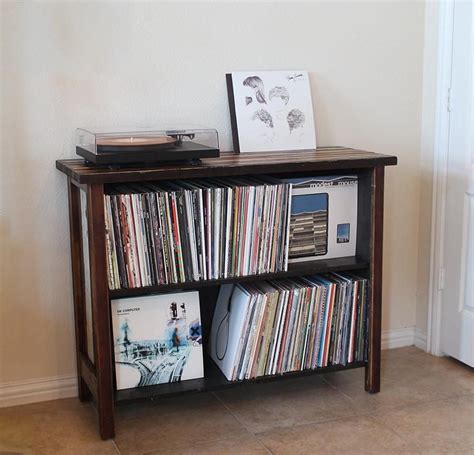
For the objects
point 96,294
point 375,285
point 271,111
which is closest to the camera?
point 96,294

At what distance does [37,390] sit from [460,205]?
163cm

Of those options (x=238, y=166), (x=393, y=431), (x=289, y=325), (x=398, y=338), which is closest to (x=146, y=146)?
(x=238, y=166)

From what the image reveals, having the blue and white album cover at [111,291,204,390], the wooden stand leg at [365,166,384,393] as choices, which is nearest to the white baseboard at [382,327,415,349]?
the wooden stand leg at [365,166,384,393]

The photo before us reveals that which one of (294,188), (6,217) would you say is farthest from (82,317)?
(294,188)

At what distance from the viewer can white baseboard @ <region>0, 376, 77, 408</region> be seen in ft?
8.49

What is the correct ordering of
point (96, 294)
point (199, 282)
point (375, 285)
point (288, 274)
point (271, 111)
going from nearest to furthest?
point (96, 294), point (199, 282), point (288, 274), point (375, 285), point (271, 111)

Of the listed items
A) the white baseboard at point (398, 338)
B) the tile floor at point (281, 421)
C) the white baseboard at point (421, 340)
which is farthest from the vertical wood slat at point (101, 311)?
the white baseboard at point (421, 340)

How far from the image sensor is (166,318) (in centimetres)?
241

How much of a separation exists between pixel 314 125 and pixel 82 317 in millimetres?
1049

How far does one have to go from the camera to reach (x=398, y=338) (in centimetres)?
313

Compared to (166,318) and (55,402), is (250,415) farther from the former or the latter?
(55,402)

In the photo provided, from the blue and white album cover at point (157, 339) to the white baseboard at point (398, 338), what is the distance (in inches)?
37.2

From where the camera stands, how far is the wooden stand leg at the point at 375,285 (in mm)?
2539

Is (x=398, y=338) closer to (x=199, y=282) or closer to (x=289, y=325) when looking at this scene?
(x=289, y=325)
